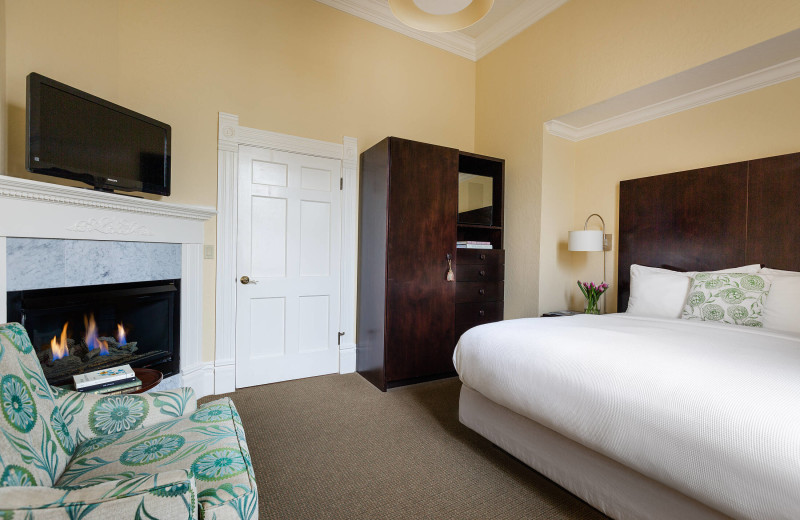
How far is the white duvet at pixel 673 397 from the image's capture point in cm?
96

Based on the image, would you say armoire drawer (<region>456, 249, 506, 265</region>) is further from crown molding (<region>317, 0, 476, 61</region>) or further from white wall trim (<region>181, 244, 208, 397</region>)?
crown molding (<region>317, 0, 476, 61</region>)

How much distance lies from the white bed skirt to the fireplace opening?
2.15 meters

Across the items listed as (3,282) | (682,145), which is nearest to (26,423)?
(3,282)

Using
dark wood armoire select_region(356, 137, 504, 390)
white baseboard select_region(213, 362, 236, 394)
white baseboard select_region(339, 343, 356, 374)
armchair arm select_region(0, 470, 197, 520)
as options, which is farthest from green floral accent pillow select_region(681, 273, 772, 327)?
white baseboard select_region(213, 362, 236, 394)

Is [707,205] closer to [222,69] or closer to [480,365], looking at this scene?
[480,365]

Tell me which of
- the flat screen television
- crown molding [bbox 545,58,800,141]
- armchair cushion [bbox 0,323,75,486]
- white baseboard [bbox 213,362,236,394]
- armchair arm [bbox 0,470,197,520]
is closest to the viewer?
armchair arm [bbox 0,470,197,520]

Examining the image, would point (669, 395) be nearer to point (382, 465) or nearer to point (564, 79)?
point (382, 465)

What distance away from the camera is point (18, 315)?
175 cm

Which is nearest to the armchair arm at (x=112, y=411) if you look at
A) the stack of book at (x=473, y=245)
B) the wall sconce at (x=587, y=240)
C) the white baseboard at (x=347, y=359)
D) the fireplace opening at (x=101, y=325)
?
the fireplace opening at (x=101, y=325)

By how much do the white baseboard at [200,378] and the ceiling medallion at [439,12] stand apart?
2.72 meters

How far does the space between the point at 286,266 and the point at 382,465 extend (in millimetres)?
1844

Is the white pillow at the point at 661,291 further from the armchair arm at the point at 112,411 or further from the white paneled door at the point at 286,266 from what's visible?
the armchair arm at the point at 112,411

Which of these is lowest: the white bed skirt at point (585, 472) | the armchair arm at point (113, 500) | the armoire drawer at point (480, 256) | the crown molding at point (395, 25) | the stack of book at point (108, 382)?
the white bed skirt at point (585, 472)

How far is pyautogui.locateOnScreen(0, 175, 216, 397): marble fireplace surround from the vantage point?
169cm
